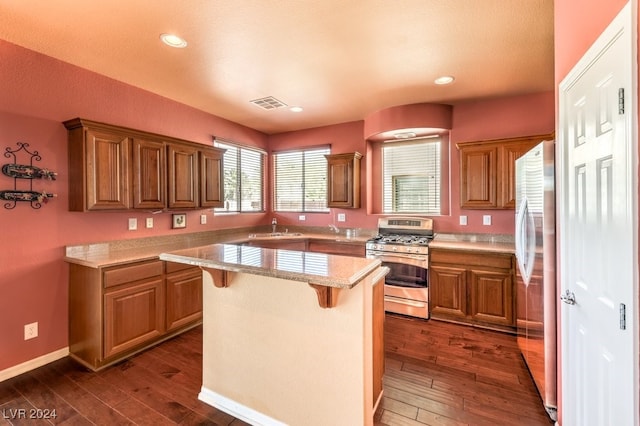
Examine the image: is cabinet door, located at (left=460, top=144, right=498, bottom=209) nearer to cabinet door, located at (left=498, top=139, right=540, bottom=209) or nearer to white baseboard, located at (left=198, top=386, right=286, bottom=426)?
cabinet door, located at (left=498, top=139, right=540, bottom=209)

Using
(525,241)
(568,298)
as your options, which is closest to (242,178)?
(525,241)

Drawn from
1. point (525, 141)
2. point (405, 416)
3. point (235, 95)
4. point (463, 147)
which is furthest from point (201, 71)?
point (525, 141)

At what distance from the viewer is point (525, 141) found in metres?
3.31

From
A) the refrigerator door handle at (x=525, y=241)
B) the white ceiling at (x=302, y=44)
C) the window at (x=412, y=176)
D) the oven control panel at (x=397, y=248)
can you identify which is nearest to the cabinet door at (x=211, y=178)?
the white ceiling at (x=302, y=44)

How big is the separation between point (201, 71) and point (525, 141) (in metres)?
3.67

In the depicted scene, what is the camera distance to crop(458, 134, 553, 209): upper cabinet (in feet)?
11.0

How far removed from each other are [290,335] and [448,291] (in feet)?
7.92

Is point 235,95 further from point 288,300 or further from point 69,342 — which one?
point 69,342

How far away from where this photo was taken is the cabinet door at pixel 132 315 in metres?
2.50

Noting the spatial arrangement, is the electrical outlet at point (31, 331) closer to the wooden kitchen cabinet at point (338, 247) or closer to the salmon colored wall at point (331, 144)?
the wooden kitchen cabinet at point (338, 247)

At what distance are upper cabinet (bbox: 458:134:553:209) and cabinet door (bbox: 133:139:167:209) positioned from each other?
11.9 feet

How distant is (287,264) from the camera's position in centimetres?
160

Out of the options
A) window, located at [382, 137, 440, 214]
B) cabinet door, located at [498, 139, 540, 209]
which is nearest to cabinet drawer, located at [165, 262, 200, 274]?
window, located at [382, 137, 440, 214]

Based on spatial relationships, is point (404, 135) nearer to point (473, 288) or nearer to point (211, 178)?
point (473, 288)
